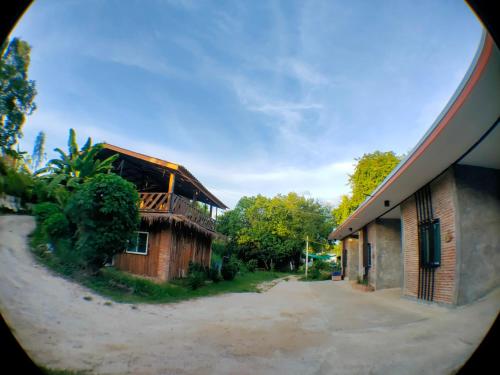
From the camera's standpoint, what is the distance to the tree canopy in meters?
30.7

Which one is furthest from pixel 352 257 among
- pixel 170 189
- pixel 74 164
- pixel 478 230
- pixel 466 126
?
pixel 74 164

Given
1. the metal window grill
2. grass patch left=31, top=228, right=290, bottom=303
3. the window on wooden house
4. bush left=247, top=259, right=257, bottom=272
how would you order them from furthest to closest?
bush left=247, top=259, right=257, bottom=272
the window on wooden house
the metal window grill
grass patch left=31, top=228, right=290, bottom=303

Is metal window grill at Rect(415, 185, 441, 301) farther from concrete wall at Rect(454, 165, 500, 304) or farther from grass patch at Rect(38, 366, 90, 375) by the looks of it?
grass patch at Rect(38, 366, 90, 375)

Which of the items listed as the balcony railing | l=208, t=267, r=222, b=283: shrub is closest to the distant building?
the balcony railing

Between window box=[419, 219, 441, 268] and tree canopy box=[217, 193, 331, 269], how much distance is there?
25433mm

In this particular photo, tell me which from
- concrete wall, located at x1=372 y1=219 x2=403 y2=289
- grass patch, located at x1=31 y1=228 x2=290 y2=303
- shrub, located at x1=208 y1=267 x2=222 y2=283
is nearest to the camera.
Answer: grass patch, located at x1=31 y1=228 x2=290 y2=303

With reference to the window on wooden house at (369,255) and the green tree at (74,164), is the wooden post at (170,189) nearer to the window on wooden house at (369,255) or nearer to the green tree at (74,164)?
the green tree at (74,164)

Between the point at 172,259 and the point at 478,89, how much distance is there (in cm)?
1168

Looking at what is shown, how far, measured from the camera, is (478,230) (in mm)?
1853

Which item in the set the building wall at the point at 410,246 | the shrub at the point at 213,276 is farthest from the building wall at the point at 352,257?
the building wall at the point at 410,246

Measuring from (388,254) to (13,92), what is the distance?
1268cm

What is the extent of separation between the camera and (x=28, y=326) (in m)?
1.43

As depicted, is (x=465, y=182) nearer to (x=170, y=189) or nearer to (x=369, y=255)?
(x=170, y=189)

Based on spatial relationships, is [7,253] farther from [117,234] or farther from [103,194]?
[117,234]
